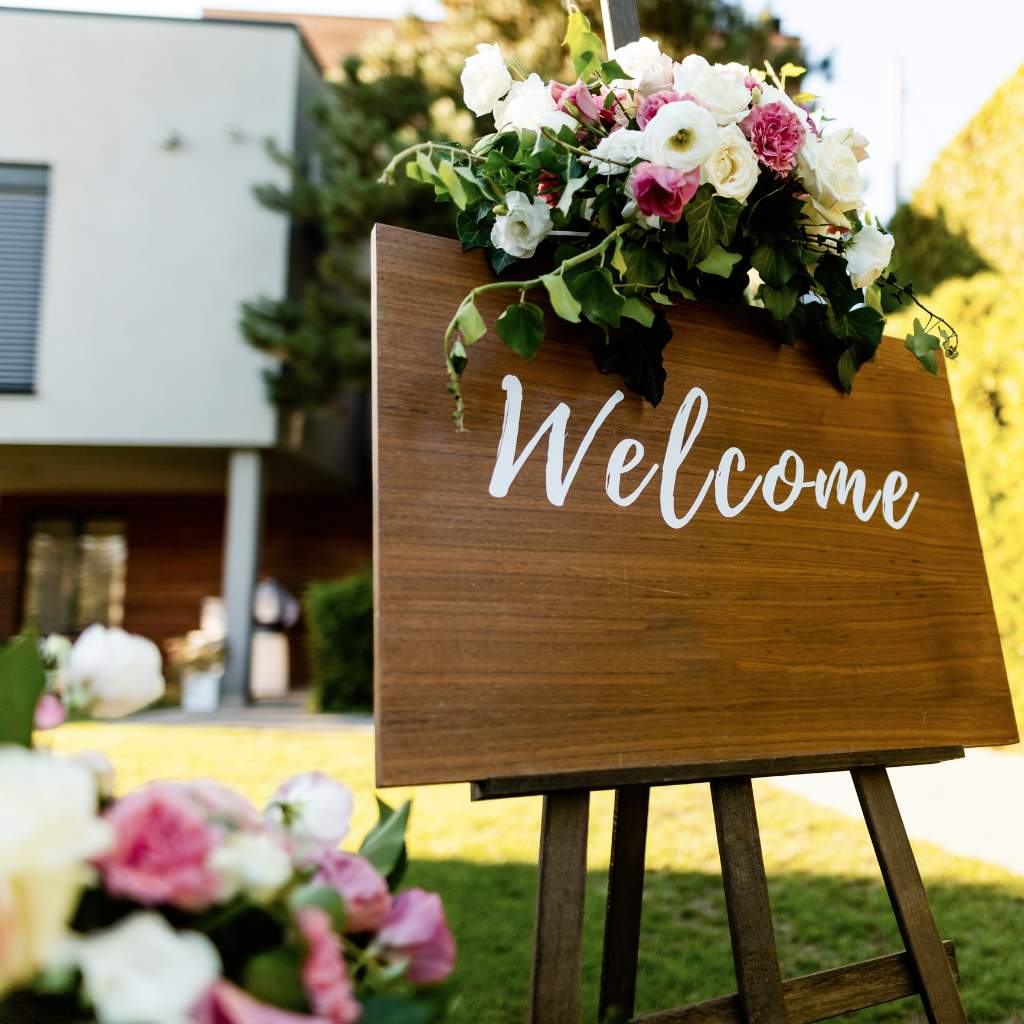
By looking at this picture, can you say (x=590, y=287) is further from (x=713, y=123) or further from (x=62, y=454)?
(x=62, y=454)

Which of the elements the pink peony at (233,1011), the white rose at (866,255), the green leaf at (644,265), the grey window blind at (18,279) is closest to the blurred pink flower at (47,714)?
the pink peony at (233,1011)

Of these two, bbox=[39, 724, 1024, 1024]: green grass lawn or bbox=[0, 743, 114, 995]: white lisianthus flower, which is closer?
bbox=[0, 743, 114, 995]: white lisianthus flower

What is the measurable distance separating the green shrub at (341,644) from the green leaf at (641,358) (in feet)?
16.8

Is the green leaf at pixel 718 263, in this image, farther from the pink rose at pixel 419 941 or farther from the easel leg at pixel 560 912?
the pink rose at pixel 419 941

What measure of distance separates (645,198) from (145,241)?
6893mm

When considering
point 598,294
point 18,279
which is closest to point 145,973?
point 598,294

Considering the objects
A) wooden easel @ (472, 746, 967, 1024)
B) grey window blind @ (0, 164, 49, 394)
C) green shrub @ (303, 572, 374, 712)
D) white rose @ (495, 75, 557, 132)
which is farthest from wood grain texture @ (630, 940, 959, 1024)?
grey window blind @ (0, 164, 49, 394)

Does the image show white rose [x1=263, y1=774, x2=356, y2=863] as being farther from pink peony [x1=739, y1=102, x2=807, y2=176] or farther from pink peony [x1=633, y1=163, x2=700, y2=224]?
pink peony [x1=739, y1=102, x2=807, y2=176]

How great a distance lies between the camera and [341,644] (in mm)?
6027

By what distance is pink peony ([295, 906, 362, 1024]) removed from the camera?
1.44 feet

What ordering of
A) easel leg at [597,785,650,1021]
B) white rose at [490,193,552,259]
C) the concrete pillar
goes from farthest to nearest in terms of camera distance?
the concrete pillar
easel leg at [597,785,650,1021]
white rose at [490,193,552,259]

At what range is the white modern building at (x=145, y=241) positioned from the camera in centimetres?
657

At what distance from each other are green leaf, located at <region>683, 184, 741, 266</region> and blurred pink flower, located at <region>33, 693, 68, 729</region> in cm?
88

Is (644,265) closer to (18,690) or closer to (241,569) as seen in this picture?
(18,690)
